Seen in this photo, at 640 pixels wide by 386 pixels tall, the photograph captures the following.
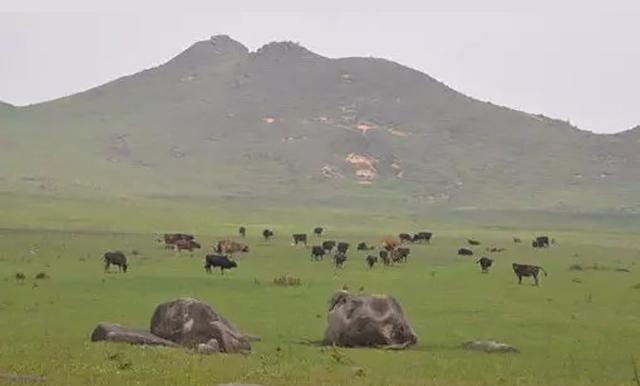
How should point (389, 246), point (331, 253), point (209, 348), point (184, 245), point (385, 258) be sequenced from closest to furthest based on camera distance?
point (209, 348), point (385, 258), point (184, 245), point (331, 253), point (389, 246)

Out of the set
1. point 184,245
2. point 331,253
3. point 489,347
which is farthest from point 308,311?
point 184,245

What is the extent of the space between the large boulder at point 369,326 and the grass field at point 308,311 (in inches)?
31.9

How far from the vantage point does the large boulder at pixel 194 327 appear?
2648cm

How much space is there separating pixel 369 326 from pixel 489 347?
141 inches

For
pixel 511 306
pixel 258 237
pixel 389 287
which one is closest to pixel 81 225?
pixel 258 237

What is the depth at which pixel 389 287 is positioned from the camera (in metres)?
46.0

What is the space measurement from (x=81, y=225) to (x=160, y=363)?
73125mm

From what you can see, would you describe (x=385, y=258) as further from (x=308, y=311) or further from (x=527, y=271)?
(x=308, y=311)

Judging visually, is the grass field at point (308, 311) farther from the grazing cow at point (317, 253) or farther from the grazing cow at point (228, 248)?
the grazing cow at point (317, 253)

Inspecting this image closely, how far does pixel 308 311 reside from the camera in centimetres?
3638

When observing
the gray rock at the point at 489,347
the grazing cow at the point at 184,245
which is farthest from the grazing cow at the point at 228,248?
the gray rock at the point at 489,347

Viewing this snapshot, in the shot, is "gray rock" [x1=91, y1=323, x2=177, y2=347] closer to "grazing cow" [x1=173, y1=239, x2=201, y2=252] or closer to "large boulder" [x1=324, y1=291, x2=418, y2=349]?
Result: "large boulder" [x1=324, y1=291, x2=418, y2=349]

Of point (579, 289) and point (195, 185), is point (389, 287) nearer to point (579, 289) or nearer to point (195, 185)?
point (579, 289)

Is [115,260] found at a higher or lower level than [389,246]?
lower
